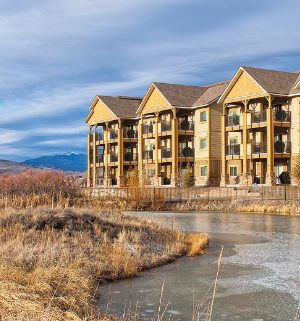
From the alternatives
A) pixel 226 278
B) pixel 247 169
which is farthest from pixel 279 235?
pixel 247 169

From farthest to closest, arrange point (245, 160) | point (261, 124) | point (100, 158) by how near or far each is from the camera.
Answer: point (100, 158) < point (245, 160) < point (261, 124)

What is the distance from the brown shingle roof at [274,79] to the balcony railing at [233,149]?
652 centimetres

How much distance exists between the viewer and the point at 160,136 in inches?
2451

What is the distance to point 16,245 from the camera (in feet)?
52.0

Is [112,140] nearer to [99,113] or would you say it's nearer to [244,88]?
[99,113]

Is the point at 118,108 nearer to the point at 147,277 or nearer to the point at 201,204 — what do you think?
the point at 201,204

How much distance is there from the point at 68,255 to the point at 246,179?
37605mm

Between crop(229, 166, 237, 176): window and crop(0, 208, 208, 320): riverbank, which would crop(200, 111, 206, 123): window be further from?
crop(0, 208, 208, 320): riverbank

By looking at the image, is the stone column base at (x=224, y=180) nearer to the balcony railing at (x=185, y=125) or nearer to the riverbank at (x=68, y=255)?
the balcony railing at (x=185, y=125)

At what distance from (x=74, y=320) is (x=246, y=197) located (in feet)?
127

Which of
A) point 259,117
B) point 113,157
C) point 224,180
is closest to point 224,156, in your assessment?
point 224,180

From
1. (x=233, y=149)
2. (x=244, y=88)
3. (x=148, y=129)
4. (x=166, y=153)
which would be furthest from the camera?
(x=148, y=129)

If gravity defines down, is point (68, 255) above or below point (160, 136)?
below

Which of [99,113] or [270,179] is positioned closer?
[270,179]
